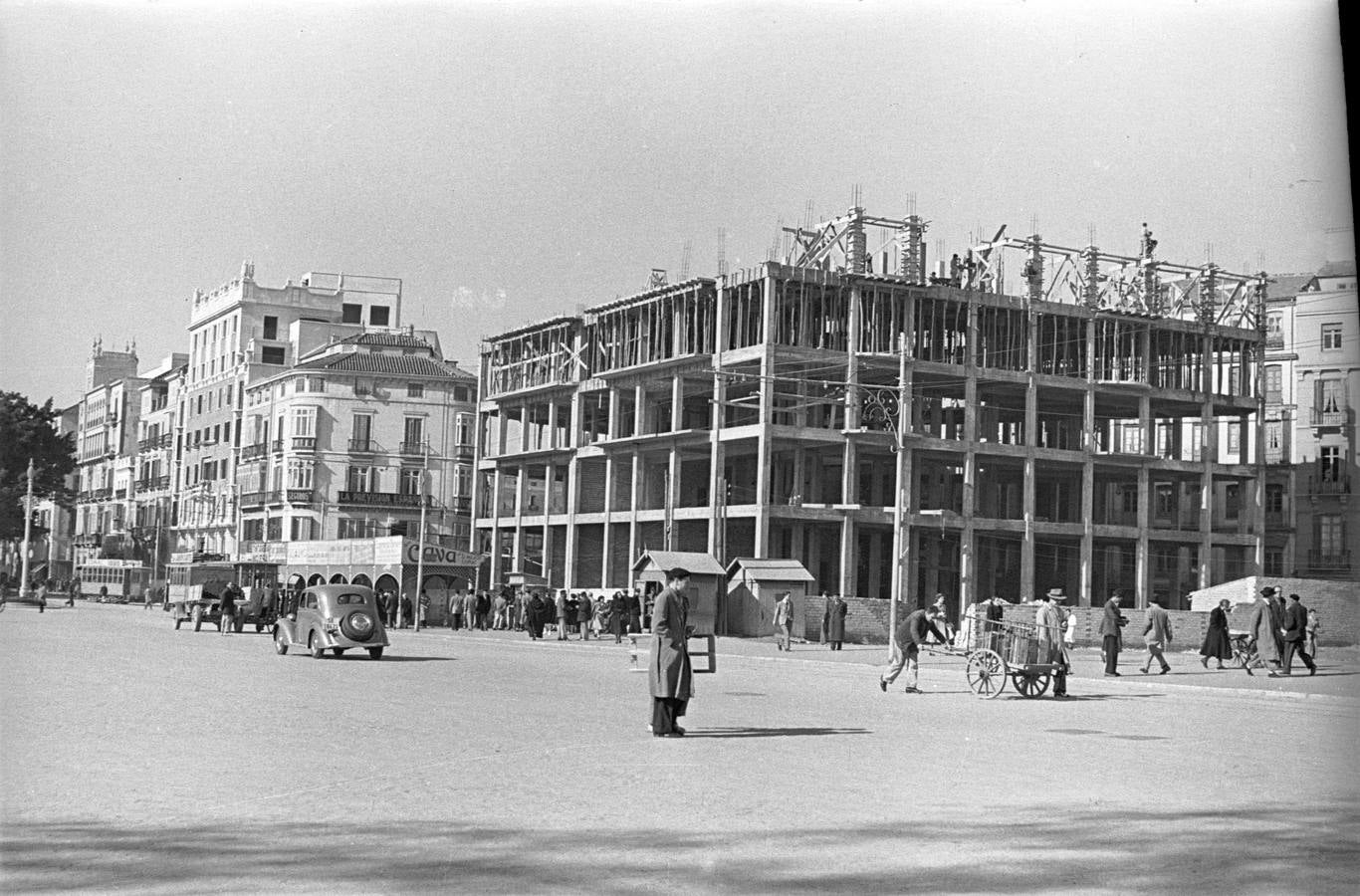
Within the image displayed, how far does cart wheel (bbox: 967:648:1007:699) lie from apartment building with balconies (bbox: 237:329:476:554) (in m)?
60.8

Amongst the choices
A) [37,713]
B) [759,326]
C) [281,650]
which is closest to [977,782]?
[37,713]

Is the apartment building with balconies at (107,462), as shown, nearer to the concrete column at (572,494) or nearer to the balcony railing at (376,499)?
the balcony railing at (376,499)

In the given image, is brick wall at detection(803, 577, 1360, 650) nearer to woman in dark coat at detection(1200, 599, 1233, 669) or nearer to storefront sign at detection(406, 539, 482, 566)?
storefront sign at detection(406, 539, 482, 566)

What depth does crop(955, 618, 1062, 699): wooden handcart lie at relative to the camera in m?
24.3

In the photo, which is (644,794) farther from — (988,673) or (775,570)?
(775,570)

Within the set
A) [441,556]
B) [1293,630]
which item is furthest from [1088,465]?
[1293,630]

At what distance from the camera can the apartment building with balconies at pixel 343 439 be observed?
84.5 m

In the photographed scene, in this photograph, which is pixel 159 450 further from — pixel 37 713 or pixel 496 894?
pixel 496 894

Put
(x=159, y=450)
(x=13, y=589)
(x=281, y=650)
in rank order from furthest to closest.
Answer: (x=159, y=450), (x=13, y=589), (x=281, y=650)

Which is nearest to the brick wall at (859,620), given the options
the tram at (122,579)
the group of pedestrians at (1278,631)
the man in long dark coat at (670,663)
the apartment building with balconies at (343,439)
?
the group of pedestrians at (1278,631)

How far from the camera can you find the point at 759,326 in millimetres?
67375

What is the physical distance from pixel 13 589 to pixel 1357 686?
78515mm

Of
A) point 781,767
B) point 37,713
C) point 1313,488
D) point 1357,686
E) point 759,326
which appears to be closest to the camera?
point 781,767

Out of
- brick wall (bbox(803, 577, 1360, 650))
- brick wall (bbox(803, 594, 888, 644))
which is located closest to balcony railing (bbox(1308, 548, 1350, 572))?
brick wall (bbox(803, 577, 1360, 650))
